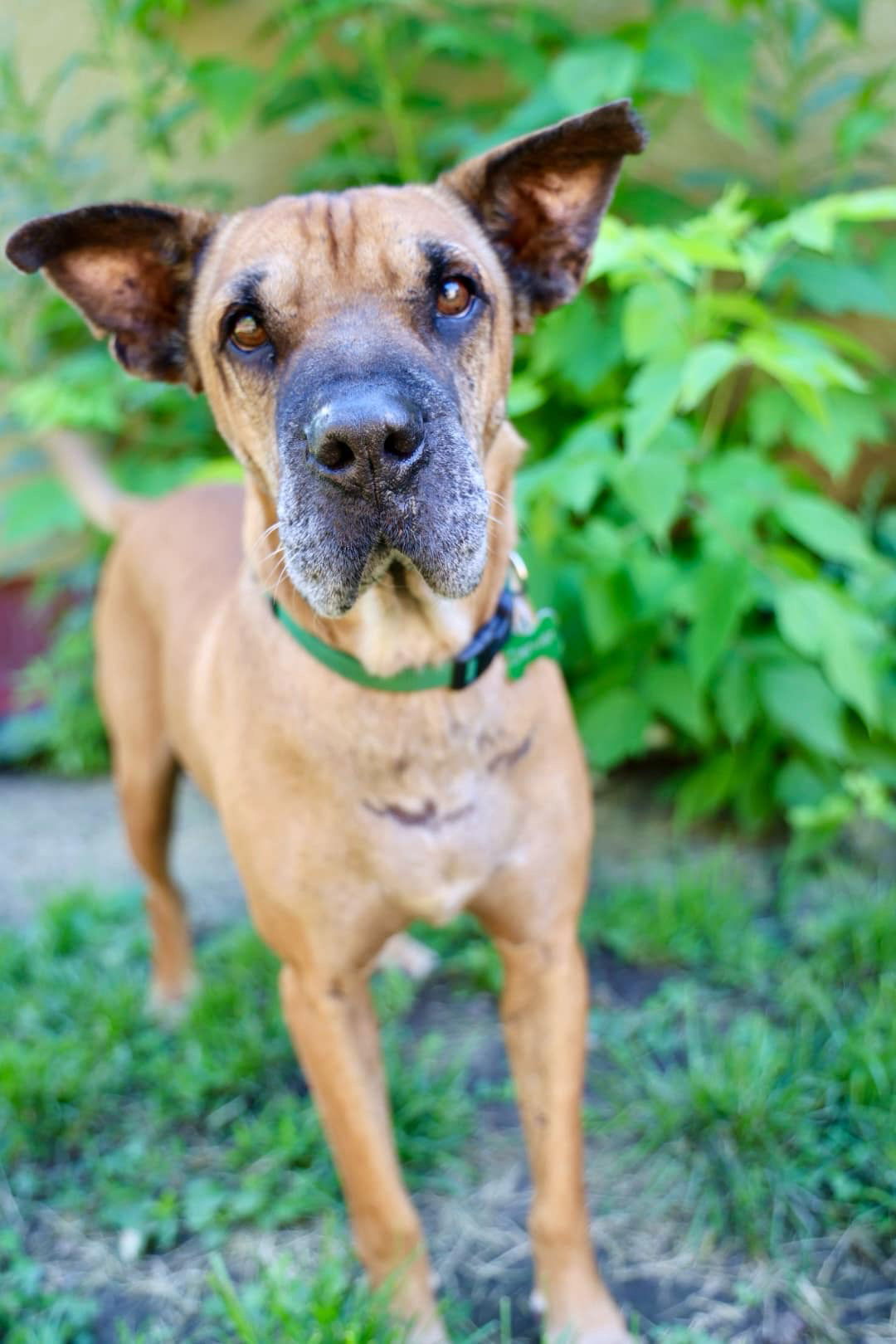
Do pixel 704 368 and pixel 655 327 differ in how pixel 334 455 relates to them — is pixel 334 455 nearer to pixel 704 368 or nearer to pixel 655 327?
pixel 704 368

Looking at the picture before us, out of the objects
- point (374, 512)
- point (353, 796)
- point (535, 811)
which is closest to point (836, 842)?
point (535, 811)

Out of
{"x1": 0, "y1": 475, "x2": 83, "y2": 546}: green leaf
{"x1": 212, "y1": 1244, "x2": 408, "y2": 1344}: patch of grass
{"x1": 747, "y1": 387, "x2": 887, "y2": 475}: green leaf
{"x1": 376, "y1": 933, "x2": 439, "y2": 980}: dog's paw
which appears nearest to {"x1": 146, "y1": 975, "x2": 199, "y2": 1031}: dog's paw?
{"x1": 376, "y1": 933, "x2": 439, "y2": 980}: dog's paw

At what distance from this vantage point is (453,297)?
6.89ft

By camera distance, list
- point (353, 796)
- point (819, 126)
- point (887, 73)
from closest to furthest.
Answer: point (353, 796) → point (887, 73) → point (819, 126)

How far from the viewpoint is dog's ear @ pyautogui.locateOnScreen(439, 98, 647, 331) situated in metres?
2.04

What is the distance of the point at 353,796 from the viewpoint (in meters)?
2.19

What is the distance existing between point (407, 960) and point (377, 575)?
5.79 ft

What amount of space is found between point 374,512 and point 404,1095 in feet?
5.12

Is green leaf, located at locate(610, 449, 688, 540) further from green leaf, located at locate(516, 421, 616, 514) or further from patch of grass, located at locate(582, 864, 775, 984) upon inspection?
patch of grass, located at locate(582, 864, 775, 984)

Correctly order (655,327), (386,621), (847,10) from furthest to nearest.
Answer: (847,10) < (655,327) < (386,621)

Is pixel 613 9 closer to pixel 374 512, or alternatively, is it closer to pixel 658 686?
pixel 658 686

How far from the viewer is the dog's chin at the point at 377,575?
1.95 meters

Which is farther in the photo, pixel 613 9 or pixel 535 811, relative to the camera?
pixel 613 9

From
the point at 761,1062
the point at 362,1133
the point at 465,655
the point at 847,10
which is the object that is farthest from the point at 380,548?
the point at 847,10
